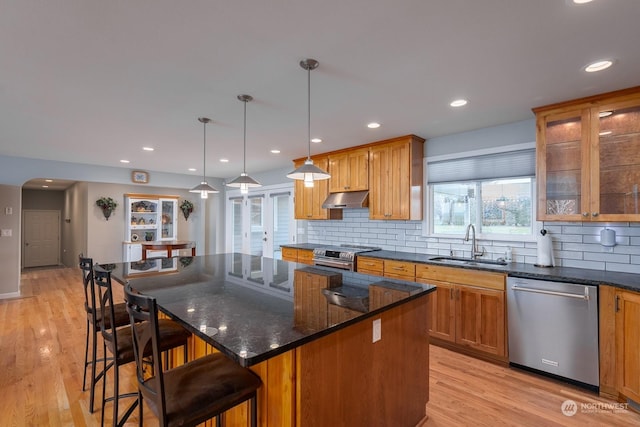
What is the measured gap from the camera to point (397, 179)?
3988 millimetres

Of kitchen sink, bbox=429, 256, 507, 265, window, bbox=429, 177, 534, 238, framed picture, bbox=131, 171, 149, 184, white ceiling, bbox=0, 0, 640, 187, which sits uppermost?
white ceiling, bbox=0, 0, 640, 187

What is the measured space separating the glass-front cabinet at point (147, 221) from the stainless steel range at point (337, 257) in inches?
189

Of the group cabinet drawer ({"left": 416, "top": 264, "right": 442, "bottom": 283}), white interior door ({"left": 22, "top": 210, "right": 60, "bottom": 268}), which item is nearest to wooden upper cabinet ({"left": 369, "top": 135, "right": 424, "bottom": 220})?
cabinet drawer ({"left": 416, "top": 264, "right": 442, "bottom": 283})

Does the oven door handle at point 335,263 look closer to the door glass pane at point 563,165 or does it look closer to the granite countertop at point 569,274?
the granite countertop at point 569,274

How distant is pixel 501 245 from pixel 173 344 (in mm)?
3382

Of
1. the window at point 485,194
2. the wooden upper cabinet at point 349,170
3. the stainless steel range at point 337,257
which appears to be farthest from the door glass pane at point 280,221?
the window at point 485,194

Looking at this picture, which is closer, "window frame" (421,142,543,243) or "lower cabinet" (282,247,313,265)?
"window frame" (421,142,543,243)

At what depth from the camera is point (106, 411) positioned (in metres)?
2.21

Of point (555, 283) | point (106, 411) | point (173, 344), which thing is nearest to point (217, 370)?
point (173, 344)

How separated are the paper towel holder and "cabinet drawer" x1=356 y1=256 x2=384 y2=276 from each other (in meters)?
2.10

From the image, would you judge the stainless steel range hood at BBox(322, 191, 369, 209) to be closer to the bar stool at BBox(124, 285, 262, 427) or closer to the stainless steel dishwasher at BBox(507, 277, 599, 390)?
the stainless steel dishwasher at BBox(507, 277, 599, 390)

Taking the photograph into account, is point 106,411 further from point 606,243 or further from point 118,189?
point 118,189

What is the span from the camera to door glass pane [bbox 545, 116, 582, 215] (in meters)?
2.73

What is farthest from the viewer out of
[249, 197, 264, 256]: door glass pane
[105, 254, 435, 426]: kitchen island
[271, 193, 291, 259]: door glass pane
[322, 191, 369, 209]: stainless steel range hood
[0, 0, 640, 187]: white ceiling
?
[249, 197, 264, 256]: door glass pane
